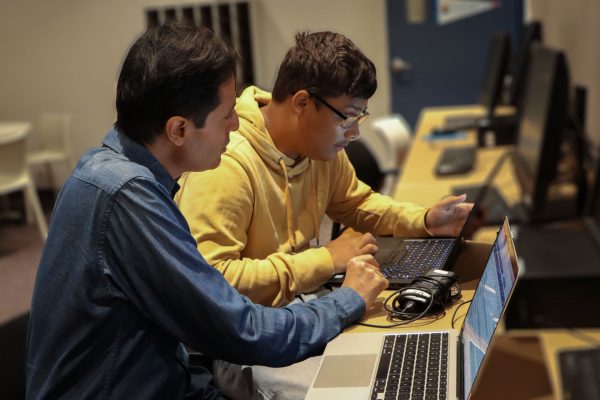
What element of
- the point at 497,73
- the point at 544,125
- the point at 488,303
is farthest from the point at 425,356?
the point at 497,73

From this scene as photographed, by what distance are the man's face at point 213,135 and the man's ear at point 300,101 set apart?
0.96 feet

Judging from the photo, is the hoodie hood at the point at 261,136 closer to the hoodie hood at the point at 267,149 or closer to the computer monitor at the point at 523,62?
the hoodie hood at the point at 267,149

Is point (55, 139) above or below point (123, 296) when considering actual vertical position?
below

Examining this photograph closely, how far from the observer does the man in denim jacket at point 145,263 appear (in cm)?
121

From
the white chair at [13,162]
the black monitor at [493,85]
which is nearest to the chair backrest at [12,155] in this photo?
the white chair at [13,162]

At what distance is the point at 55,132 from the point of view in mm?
6949

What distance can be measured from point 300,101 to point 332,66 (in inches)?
4.2

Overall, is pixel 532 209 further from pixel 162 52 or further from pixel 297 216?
pixel 162 52

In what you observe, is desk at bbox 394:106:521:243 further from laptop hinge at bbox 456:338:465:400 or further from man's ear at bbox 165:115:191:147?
man's ear at bbox 165:115:191:147

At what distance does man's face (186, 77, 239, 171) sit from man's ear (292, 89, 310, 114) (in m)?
0.29

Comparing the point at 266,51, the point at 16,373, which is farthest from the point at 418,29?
the point at 16,373

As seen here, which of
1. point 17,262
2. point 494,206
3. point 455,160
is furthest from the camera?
point 17,262

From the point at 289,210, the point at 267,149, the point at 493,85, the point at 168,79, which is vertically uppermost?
the point at 168,79

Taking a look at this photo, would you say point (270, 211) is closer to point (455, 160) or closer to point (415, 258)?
point (415, 258)
